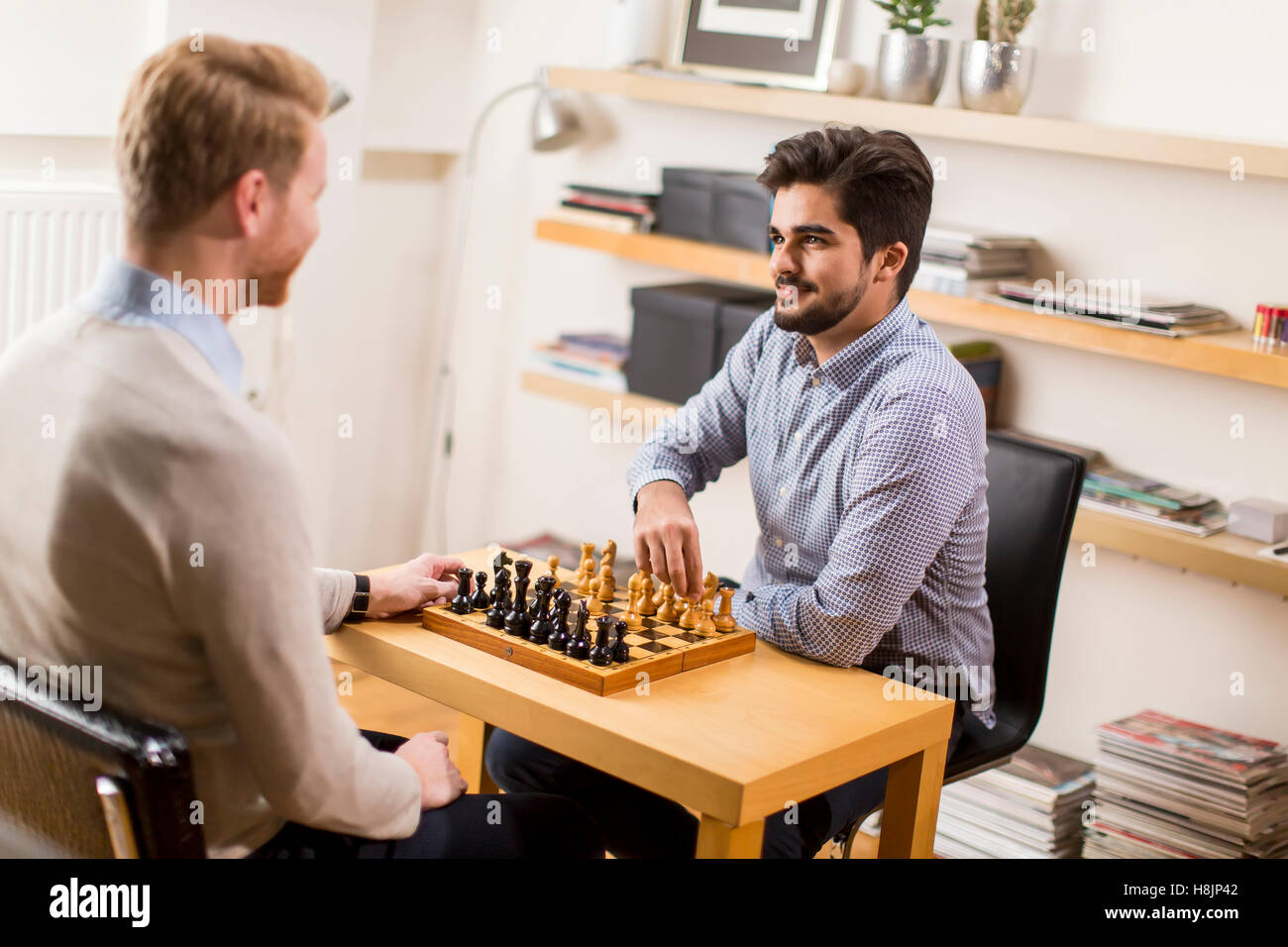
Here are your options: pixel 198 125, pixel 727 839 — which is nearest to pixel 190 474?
pixel 198 125

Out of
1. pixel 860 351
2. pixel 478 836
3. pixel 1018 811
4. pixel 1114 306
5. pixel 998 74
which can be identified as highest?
pixel 998 74

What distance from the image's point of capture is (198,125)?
1.29m

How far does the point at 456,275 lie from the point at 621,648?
2322mm

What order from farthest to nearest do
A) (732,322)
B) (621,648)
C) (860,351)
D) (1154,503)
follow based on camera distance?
1. (732,322)
2. (1154,503)
3. (860,351)
4. (621,648)

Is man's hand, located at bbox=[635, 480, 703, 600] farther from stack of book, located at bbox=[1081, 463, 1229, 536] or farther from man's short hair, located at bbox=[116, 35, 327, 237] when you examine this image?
stack of book, located at bbox=[1081, 463, 1229, 536]

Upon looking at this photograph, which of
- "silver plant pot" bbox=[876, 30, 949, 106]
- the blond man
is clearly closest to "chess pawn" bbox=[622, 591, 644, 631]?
the blond man

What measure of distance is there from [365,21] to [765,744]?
2.55 metres

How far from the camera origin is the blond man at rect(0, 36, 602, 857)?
49.1 inches

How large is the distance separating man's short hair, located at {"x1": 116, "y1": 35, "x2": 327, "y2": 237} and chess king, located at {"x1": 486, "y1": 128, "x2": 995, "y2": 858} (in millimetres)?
925

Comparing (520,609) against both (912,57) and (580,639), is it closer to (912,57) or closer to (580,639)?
(580,639)

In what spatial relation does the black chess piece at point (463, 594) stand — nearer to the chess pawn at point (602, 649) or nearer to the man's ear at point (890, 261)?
the chess pawn at point (602, 649)

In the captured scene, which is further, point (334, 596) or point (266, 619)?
point (334, 596)

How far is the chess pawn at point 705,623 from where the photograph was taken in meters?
1.89
